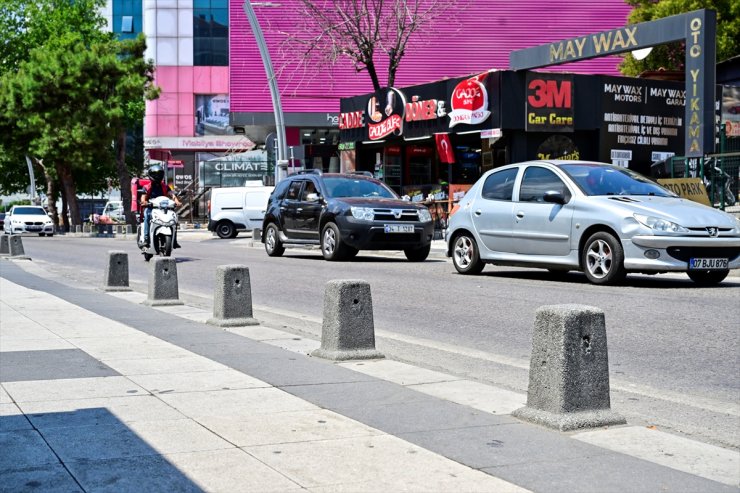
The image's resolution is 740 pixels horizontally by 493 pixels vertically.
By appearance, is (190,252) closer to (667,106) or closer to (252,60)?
(667,106)

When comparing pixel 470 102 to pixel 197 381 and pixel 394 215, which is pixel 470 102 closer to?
pixel 394 215

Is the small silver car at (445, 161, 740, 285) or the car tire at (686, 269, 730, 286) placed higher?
the small silver car at (445, 161, 740, 285)

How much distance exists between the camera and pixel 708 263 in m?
12.3

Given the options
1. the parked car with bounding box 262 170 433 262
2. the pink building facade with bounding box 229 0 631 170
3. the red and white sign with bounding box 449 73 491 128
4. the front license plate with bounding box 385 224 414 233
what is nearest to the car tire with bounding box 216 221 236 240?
the pink building facade with bounding box 229 0 631 170

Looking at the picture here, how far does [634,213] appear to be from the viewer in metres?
12.5

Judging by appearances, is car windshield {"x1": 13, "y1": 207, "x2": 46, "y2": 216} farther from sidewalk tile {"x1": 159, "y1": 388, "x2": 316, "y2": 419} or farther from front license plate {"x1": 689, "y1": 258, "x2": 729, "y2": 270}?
sidewalk tile {"x1": 159, "y1": 388, "x2": 316, "y2": 419}

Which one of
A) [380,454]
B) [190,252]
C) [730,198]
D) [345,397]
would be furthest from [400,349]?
[190,252]

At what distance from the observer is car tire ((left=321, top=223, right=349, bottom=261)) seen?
18.9 metres

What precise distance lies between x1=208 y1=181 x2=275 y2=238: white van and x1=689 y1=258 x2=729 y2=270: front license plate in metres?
26.9

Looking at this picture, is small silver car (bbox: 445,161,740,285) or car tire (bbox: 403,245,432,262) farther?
car tire (bbox: 403,245,432,262)

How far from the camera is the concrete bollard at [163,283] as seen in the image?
1151cm

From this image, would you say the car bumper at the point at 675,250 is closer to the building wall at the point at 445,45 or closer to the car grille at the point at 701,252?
the car grille at the point at 701,252

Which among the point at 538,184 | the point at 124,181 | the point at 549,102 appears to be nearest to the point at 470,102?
the point at 549,102

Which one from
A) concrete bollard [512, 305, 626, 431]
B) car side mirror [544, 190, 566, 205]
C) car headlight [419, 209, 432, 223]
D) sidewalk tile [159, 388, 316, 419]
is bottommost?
sidewalk tile [159, 388, 316, 419]
